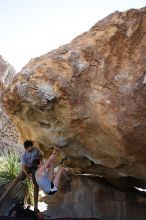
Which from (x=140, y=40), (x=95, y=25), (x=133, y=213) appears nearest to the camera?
(x=140, y=40)

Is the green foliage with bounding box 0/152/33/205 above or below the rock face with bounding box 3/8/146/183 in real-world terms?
below

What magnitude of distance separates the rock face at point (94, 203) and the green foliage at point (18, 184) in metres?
1.80

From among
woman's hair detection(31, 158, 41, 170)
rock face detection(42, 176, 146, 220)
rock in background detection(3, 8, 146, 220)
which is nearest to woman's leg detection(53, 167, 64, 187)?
rock in background detection(3, 8, 146, 220)

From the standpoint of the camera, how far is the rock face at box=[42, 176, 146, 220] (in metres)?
8.18

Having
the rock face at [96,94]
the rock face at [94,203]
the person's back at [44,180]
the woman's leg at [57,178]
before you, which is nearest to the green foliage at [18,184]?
the rock face at [94,203]

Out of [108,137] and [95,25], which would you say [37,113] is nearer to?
[108,137]

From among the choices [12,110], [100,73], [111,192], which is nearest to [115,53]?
[100,73]

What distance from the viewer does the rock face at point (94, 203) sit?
322 inches

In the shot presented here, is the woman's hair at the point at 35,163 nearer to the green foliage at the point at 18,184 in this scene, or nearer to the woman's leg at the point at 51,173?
the woman's leg at the point at 51,173

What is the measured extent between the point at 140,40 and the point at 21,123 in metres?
2.99

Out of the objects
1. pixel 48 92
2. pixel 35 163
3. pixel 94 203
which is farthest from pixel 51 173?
pixel 48 92

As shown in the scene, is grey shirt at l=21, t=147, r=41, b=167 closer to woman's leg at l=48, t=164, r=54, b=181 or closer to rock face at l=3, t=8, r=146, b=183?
woman's leg at l=48, t=164, r=54, b=181

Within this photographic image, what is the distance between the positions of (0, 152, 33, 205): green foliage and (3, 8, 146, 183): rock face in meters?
3.61

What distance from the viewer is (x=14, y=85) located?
7.32 metres
